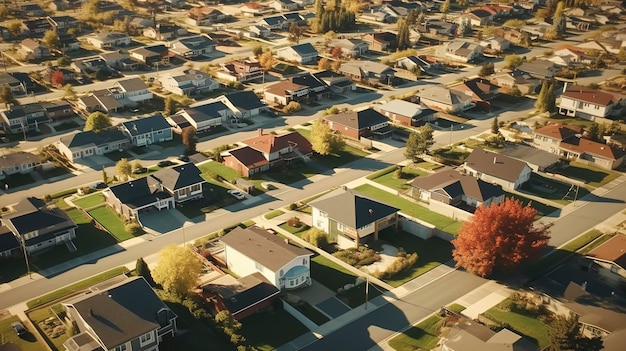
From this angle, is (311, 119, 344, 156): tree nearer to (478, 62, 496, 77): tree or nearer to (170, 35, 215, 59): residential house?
(478, 62, 496, 77): tree

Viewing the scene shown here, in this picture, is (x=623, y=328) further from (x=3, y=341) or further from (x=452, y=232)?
(x=3, y=341)

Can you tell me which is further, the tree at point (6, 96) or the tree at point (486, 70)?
the tree at point (486, 70)

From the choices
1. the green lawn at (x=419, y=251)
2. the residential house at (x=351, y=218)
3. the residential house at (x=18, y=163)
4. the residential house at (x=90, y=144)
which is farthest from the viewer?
the residential house at (x=90, y=144)

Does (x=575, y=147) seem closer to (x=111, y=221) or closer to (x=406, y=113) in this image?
(x=406, y=113)

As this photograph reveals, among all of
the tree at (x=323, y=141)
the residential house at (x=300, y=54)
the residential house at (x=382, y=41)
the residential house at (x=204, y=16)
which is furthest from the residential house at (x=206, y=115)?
the residential house at (x=204, y=16)

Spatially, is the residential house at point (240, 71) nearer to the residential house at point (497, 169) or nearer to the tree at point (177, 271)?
the residential house at point (497, 169)

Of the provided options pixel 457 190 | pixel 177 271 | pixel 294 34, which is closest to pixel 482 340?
pixel 177 271
